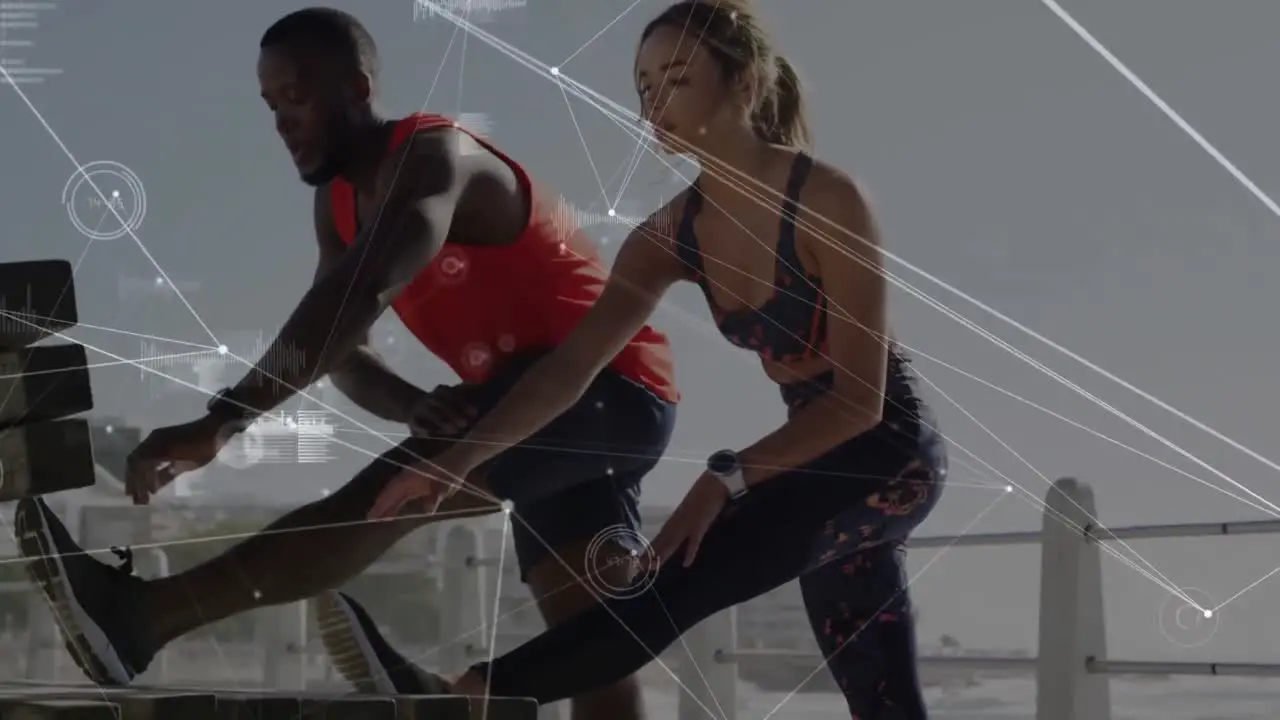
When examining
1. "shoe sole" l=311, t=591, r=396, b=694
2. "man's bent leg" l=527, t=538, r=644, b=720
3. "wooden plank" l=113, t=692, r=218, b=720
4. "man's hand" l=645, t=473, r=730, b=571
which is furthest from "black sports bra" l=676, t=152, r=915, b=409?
"wooden plank" l=113, t=692, r=218, b=720

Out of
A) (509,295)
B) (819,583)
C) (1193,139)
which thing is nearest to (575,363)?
(509,295)

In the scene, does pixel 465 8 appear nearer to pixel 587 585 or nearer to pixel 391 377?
pixel 391 377

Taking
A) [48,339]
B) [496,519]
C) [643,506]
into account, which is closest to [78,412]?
[48,339]

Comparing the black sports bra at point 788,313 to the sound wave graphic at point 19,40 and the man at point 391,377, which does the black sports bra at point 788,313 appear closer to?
the man at point 391,377

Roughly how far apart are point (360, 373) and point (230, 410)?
4.8 inches

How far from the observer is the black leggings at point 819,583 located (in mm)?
1379

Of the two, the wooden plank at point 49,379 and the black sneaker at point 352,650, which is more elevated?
the wooden plank at point 49,379

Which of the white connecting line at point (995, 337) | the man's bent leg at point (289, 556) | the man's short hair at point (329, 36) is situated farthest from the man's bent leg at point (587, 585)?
the man's short hair at point (329, 36)

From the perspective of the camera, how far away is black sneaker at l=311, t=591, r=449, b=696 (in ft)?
4.59

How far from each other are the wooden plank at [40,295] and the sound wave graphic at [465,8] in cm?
39

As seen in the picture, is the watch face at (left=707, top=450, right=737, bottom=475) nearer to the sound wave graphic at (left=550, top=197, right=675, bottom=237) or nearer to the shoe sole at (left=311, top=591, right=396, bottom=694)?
the sound wave graphic at (left=550, top=197, right=675, bottom=237)

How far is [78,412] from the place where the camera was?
1.39 metres

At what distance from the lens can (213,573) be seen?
4.55 ft

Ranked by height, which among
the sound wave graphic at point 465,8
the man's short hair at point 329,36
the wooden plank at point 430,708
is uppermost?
the sound wave graphic at point 465,8
